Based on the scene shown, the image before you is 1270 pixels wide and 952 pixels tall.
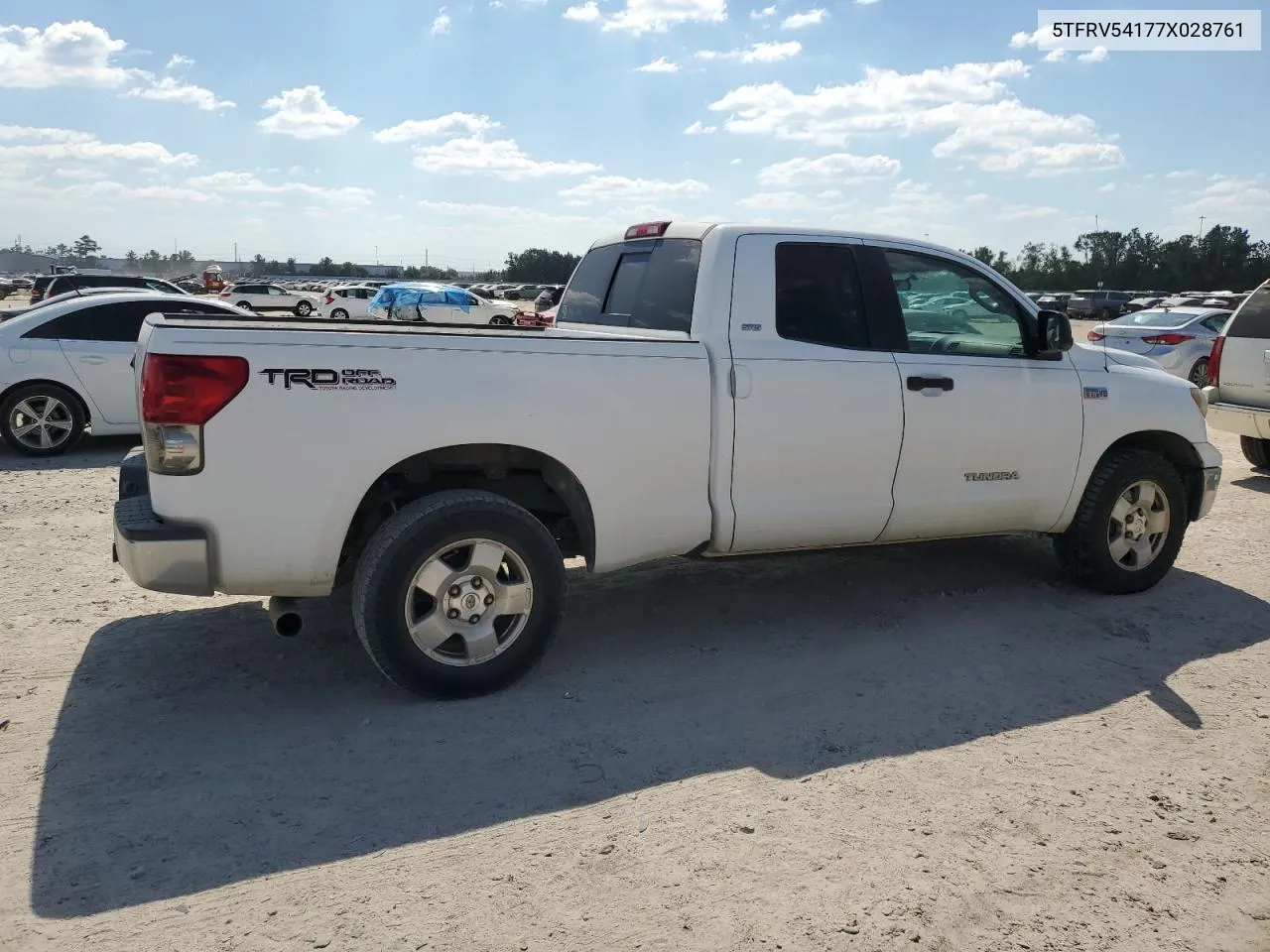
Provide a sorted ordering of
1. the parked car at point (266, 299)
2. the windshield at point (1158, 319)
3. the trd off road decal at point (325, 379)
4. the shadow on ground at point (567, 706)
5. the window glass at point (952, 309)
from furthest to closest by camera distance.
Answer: the parked car at point (266, 299) → the windshield at point (1158, 319) → the window glass at point (952, 309) → the trd off road decal at point (325, 379) → the shadow on ground at point (567, 706)

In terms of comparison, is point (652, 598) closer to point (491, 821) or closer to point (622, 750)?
point (622, 750)

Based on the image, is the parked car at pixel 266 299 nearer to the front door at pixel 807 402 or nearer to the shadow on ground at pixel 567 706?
the shadow on ground at pixel 567 706

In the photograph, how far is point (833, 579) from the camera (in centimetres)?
610

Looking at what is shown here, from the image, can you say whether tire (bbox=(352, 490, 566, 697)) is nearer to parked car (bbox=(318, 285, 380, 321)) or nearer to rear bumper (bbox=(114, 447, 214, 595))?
rear bumper (bbox=(114, 447, 214, 595))

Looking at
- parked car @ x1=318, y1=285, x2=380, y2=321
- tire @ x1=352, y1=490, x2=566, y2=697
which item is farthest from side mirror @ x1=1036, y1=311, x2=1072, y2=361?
parked car @ x1=318, y1=285, x2=380, y2=321

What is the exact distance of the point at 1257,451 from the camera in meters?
10.2

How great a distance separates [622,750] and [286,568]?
1.49m

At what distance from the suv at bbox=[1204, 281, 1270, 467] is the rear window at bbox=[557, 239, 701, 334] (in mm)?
6722

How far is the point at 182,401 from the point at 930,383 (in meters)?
3.44

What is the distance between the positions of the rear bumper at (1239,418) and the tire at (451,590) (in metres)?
7.70

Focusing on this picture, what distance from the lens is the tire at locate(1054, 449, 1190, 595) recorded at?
18.7ft

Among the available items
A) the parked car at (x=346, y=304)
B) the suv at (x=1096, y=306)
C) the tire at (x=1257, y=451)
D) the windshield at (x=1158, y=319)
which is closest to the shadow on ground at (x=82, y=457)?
the tire at (x=1257, y=451)

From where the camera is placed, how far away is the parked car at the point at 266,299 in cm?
3822

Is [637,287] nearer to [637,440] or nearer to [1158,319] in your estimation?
[637,440]
